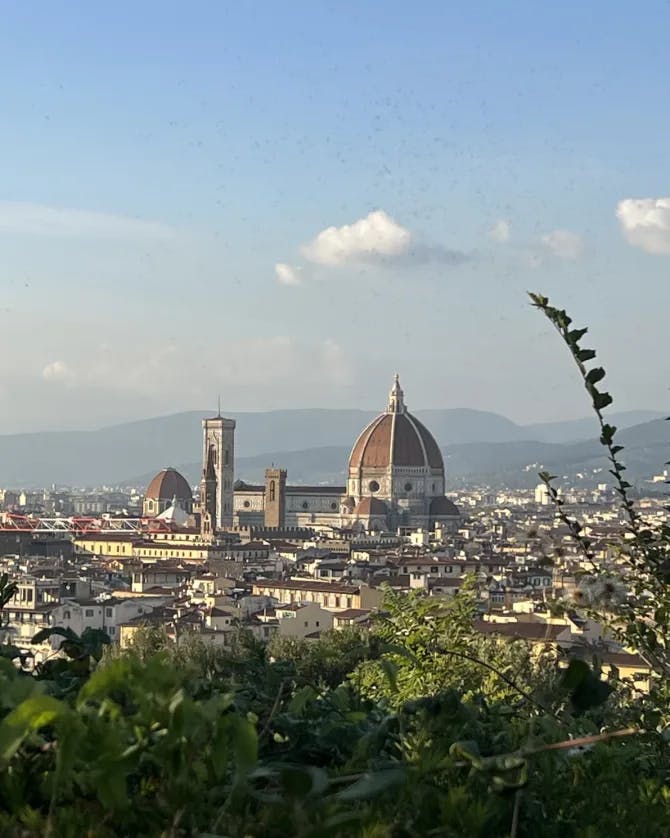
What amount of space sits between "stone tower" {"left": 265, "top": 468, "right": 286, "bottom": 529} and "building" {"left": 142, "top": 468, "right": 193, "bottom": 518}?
7319 millimetres

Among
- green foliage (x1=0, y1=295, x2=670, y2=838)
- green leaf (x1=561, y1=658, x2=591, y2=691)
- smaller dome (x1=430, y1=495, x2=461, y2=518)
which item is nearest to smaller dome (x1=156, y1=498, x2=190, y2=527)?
smaller dome (x1=430, y1=495, x2=461, y2=518)

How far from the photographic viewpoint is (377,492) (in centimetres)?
9031

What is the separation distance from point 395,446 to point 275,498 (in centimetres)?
839

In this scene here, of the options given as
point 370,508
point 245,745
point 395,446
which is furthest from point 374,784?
point 395,446

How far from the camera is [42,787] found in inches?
55.6

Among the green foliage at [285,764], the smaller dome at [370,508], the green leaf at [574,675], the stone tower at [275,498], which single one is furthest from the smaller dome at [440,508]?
the green leaf at [574,675]

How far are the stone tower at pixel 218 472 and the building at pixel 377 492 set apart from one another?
906 millimetres

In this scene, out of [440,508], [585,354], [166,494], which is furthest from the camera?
[166,494]

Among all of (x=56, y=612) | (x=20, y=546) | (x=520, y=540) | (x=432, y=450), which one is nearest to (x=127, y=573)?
(x=20, y=546)

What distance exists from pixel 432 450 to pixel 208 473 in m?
14.3

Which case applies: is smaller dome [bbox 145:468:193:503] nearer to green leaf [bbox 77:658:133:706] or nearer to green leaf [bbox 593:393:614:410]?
green leaf [bbox 593:393:614:410]

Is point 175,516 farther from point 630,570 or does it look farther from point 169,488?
point 630,570

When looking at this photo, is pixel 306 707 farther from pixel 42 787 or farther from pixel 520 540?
pixel 520 540

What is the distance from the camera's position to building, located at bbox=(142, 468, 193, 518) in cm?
9425
